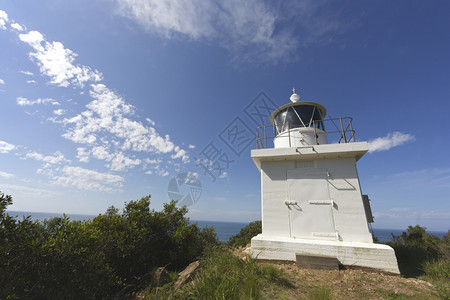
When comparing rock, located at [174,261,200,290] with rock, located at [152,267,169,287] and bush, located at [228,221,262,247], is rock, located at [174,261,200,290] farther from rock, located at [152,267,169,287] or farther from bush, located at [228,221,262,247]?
bush, located at [228,221,262,247]

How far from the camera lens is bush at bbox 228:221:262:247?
10438 mm

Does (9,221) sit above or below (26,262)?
above

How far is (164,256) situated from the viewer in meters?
7.20

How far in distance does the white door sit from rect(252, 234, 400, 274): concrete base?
35 centimetres

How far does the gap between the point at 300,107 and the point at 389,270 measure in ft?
22.5

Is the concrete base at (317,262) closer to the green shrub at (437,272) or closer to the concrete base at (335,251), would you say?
the concrete base at (335,251)

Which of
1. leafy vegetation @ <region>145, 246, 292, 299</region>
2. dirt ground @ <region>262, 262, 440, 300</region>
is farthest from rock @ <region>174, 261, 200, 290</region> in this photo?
dirt ground @ <region>262, 262, 440, 300</region>

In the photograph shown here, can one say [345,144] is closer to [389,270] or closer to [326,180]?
[326,180]

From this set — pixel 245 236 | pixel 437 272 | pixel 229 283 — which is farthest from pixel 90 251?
pixel 437 272

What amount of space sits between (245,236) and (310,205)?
223 inches

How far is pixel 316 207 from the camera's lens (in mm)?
7031

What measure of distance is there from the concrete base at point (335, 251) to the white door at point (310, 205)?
351 mm

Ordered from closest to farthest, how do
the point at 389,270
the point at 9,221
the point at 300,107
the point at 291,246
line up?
the point at 9,221 → the point at 389,270 → the point at 291,246 → the point at 300,107

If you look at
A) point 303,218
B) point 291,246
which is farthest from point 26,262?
point 303,218
